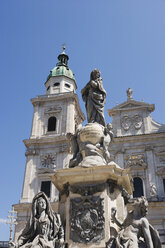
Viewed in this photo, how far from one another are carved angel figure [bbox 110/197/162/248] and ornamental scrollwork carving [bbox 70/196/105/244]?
1.36ft

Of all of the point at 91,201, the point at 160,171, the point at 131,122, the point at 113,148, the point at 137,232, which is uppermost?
the point at 131,122

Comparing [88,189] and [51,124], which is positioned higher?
[51,124]

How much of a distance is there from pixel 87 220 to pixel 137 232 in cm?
90

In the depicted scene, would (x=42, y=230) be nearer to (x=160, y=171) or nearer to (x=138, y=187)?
(x=138, y=187)

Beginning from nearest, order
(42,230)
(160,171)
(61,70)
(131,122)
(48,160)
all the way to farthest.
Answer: (42,230) → (160,171) → (131,122) → (48,160) → (61,70)

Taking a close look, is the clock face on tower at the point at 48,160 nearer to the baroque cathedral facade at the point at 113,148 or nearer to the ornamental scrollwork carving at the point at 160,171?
the baroque cathedral facade at the point at 113,148

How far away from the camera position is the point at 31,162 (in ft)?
94.4

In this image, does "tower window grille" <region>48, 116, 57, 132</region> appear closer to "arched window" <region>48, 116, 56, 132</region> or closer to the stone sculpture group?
"arched window" <region>48, 116, 56, 132</region>

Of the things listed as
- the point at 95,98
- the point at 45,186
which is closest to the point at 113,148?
the point at 45,186

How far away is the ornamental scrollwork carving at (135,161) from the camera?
2423 centimetres

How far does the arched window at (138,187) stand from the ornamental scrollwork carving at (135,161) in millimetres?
1073

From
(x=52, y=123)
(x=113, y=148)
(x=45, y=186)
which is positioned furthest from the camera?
Result: (x=52, y=123)

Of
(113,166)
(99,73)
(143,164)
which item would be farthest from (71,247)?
(143,164)

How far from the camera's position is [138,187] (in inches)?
922
